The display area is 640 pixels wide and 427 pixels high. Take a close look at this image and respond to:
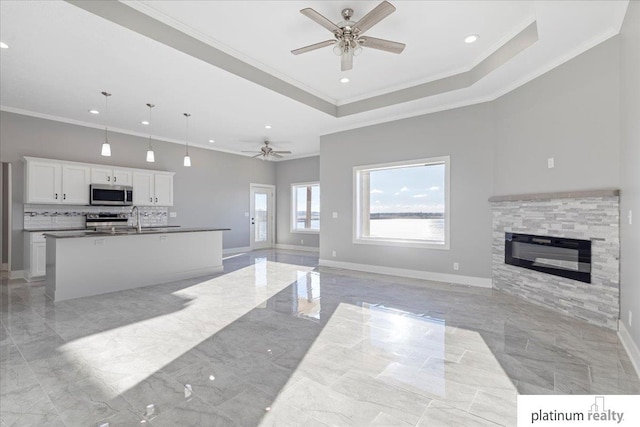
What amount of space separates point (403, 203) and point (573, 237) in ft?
9.79

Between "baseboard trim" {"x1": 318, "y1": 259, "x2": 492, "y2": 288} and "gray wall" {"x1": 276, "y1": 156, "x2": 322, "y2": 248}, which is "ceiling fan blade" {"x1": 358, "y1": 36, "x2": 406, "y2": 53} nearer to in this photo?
"baseboard trim" {"x1": 318, "y1": 259, "x2": 492, "y2": 288}

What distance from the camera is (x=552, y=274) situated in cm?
391

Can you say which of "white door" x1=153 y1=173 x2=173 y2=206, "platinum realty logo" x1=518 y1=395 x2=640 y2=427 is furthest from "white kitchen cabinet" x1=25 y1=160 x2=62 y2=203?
"platinum realty logo" x1=518 y1=395 x2=640 y2=427

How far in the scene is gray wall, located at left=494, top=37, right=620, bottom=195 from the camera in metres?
3.36

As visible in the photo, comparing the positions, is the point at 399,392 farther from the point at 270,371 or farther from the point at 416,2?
the point at 416,2

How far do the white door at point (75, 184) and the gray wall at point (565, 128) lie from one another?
7.78m

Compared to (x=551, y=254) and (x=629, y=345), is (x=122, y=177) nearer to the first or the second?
(x=551, y=254)

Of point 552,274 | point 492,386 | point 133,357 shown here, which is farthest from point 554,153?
point 133,357

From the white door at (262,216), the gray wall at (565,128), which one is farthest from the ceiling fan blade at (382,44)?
the white door at (262,216)

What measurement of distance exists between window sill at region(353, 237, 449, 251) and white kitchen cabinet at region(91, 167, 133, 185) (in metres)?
5.29

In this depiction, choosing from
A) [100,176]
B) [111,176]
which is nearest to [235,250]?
[111,176]

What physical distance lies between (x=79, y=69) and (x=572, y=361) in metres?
6.30

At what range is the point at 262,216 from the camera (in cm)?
1049

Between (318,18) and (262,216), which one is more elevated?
(318,18)
